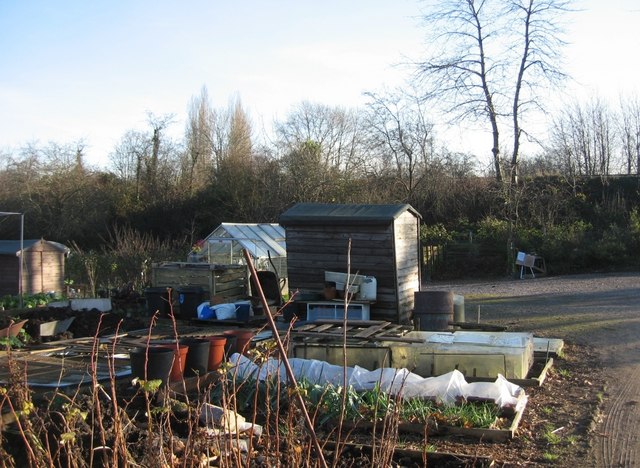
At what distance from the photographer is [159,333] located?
1205 centimetres

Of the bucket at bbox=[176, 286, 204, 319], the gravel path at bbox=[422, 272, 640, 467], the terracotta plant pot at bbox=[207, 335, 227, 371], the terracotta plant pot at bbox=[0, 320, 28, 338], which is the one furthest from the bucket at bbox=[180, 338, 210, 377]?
the bucket at bbox=[176, 286, 204, 319]

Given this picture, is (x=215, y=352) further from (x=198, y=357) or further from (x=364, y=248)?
(x=364, y=248)

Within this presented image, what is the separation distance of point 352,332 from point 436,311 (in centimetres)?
253

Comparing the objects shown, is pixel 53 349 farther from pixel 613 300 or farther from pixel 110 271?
pixel 613 300

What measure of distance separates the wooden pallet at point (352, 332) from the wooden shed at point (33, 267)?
9575mm

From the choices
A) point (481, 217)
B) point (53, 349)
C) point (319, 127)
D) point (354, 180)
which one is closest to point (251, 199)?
point (354, 180)

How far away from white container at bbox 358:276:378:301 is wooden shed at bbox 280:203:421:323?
27 centimetres

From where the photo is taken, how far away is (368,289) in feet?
40.4

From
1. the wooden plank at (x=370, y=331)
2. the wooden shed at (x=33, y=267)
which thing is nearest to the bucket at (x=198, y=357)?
the wooden plank at (x=370, y=331)

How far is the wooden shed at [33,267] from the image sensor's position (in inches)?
654

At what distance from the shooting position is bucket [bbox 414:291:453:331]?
11766 millimetres

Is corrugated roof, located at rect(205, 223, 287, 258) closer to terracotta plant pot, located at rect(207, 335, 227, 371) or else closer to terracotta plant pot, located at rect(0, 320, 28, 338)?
terracotta plant pot, located at rect(0, 320, 28, 338)

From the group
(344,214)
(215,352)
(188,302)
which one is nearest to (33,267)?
(188,302)

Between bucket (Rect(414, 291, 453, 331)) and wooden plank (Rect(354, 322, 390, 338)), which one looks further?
bucket (Rect(414, 291, 453, 331))
